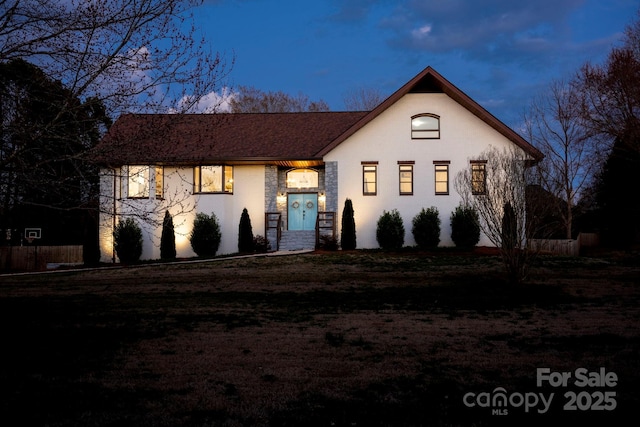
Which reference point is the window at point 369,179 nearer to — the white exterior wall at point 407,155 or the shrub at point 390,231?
the white exterior wall at point 407,155

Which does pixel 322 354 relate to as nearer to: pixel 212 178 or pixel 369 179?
pixel 369 179

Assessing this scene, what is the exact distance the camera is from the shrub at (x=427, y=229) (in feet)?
75.1

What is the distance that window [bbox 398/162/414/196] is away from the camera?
23734mm

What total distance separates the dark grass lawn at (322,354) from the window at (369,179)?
34.1ft

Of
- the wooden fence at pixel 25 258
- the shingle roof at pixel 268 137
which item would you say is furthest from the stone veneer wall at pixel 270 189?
the wooden fence at pixel 25 258

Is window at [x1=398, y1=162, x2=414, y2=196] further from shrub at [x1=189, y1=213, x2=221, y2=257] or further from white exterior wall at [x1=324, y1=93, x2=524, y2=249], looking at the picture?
shrub at [x1=189, y1=213, x2=221, y2=257]

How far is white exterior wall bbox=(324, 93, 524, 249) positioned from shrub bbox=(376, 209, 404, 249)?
55cm

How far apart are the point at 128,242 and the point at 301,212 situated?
7.85 metres

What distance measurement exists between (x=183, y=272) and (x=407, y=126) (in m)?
11.8

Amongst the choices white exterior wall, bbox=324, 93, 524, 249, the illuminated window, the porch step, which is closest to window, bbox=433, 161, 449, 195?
white exterior wall, bbox=324, 93, 524, 249

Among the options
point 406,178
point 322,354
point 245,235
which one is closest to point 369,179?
point 406,178

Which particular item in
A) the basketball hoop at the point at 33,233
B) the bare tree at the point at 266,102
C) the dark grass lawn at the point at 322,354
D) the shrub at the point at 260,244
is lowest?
the dark grass lawn at the point at 322,354

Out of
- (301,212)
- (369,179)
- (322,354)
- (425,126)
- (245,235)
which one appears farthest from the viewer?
(301,212)

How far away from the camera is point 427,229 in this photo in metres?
22.9
